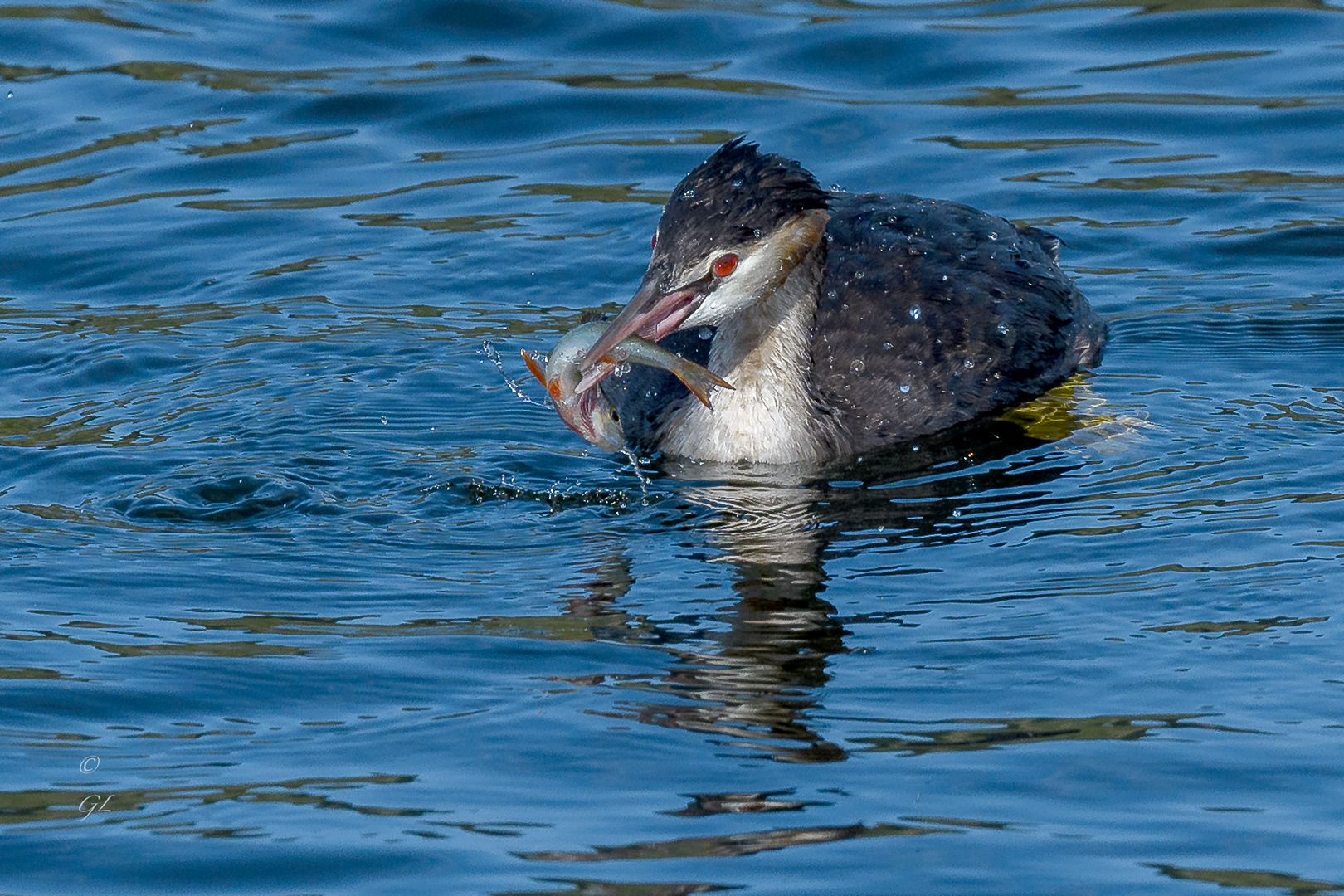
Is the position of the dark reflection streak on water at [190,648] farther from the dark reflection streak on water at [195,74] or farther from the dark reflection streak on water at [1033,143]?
the dark reflection streak on water at [195,74]

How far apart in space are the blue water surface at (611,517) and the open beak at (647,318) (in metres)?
0.62

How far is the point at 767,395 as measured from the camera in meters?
7.98

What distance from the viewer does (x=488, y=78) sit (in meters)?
13.8

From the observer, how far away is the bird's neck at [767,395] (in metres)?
7.93

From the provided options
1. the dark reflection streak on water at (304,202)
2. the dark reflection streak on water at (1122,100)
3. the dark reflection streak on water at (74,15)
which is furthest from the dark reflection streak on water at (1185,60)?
the dark reflection streak on water at (74,15)

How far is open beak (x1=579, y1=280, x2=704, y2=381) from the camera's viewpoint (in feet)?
22.8

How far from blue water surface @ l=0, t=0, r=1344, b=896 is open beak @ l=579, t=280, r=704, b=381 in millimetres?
623

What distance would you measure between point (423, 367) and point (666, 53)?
231 inches

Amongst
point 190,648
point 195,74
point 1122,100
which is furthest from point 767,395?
point 195,74

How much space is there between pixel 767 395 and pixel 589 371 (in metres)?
1.17

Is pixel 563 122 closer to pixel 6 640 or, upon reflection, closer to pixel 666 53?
pixel 666 53

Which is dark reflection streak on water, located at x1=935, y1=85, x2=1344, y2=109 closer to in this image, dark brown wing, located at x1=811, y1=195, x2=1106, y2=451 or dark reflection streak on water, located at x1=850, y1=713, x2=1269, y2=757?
dark brown wing, located at x1=811, y1=195, x2=1106, y2=451

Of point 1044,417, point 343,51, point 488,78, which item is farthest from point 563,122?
point 1044,417

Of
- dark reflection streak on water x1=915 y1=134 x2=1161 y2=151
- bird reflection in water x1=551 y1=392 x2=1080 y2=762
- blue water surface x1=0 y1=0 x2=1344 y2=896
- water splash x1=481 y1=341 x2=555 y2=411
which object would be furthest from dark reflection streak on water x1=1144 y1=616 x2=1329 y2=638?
dark reflection streak on water x1=915 y1=134 x2=1161 y2=151
